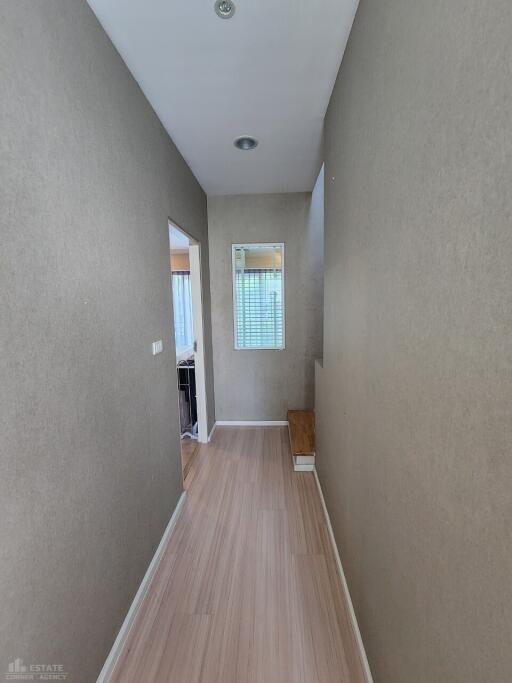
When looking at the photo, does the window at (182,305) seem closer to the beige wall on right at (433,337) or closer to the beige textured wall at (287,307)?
the beige textured wall at (287,307)

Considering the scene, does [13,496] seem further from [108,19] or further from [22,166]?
[108,19]

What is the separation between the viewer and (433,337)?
710 mm

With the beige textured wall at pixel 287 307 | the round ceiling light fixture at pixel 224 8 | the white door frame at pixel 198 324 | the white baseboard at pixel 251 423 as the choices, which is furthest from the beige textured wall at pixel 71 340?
the white baseboard at pixel 251 423

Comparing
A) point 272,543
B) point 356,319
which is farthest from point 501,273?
point 272,543

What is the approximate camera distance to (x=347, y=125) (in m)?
1.45

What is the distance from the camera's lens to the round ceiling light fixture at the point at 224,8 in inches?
48.4

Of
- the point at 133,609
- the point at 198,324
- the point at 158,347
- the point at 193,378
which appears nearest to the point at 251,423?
the point at 193,378

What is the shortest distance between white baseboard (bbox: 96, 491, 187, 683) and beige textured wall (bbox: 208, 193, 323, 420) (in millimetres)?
1786

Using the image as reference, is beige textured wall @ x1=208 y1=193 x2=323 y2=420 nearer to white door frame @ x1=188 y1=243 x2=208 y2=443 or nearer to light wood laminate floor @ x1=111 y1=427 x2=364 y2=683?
white door frame @ x1=188 y1=243 x2=208 y2=443

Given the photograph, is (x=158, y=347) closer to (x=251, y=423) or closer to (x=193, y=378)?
(x=193, y=378)

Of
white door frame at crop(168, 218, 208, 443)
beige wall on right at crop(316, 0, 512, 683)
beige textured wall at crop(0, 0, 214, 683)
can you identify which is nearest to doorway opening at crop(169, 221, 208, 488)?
white door frame at crop(168, 218, 208, 443)

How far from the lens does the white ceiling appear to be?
4.19 feet

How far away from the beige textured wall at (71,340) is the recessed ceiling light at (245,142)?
768mm

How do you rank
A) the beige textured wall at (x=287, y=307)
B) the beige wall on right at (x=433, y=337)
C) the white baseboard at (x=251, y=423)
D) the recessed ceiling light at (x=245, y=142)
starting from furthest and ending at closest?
the white baseboard at (x=251, y=423) < the beige textured wall at (x=287, y=307) < the recessed ceiling light at (x=245, y=142) < the beige wall on right at (x=433, y=337)
